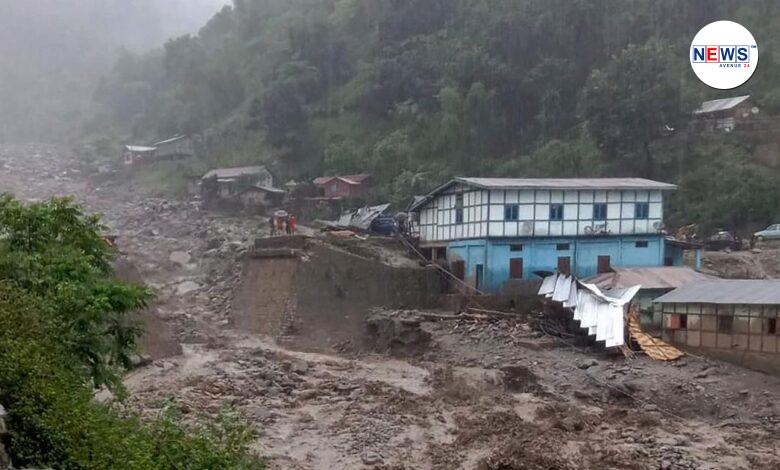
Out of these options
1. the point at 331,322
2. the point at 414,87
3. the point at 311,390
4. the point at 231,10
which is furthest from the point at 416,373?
the point at 231,10

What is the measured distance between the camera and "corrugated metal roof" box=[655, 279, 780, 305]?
70.8 feet

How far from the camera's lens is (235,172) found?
1922 inches

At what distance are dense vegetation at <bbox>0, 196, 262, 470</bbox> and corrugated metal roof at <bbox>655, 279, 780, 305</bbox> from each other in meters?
15.0

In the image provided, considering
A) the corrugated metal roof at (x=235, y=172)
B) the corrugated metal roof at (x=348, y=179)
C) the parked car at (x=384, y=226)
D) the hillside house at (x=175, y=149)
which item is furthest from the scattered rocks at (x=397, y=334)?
the hillside house at (x=175, y=149)

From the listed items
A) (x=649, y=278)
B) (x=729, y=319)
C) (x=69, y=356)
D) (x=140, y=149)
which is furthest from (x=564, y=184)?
(x=140, y=149)

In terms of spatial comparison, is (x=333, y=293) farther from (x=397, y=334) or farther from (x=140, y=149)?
(x=140, y=149)

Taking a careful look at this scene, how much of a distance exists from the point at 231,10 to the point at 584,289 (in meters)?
66.9

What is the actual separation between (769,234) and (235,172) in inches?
1168

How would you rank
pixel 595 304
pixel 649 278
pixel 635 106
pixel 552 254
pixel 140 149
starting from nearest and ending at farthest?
pixel 595 304 → pixel 649 278 → pixel 552 254 → pixel 635 106 → pixel 140 149

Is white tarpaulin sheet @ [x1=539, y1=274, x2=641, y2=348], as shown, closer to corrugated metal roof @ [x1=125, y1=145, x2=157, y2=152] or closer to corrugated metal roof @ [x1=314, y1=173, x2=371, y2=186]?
corrugated metal roof @ [x1=314, y1=173, x2=371, y2=186]

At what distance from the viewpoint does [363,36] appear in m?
60.2

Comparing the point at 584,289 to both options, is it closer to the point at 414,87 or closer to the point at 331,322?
the point at 331,322

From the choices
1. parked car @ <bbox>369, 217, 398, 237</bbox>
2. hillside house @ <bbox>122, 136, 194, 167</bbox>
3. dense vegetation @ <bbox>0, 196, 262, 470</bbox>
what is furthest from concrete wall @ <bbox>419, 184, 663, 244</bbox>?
hillside house @ <bbox>122, 136, 194, 167</bbox>

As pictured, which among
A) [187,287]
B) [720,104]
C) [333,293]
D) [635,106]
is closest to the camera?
[333,293]
